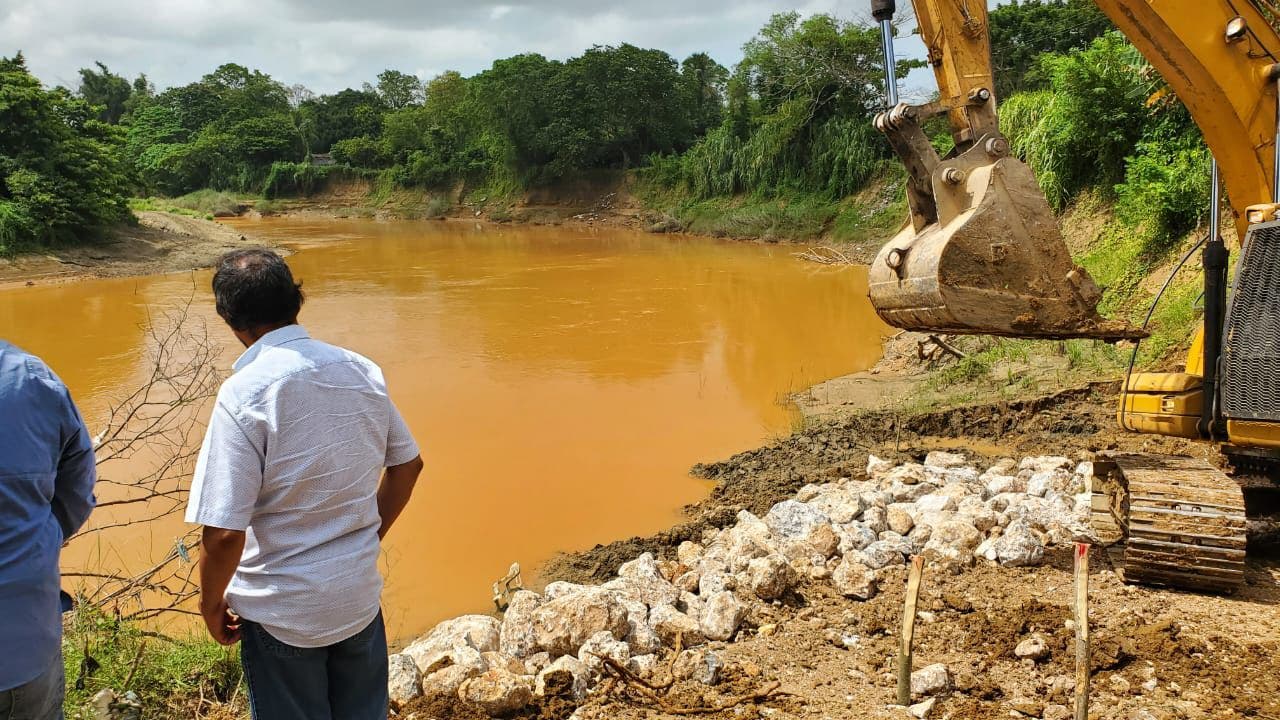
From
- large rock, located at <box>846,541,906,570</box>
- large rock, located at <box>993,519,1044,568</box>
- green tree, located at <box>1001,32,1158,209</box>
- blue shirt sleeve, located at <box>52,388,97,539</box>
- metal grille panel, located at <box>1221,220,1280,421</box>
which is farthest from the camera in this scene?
green tree, located at <box>1001,32,1158,209</box>

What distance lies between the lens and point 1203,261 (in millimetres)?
4109

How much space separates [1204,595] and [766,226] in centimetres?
2302

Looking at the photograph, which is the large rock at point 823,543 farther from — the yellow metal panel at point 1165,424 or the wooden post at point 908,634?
the yellow metal panel at point 1165,424

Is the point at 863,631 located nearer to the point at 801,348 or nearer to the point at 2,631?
the point at 2,631

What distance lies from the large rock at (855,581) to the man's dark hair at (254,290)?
3.22 meters

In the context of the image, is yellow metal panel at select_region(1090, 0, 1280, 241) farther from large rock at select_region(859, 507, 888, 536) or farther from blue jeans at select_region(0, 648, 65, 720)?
blue jeans at select_region(0, 648, 65, 720)

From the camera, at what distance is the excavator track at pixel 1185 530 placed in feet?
12.8

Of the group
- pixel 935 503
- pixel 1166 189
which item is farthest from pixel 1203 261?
pixel 1166 189

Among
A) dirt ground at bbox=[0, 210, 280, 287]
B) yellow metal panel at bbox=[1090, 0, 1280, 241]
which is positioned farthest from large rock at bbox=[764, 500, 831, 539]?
dirt ground at bbox=[0, 210, 280, 287]

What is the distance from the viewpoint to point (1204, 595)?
4070mm

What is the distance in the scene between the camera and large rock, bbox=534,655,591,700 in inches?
131

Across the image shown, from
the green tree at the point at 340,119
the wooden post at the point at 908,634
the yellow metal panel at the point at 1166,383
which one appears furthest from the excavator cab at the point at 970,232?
the green tree at the point at 340,119

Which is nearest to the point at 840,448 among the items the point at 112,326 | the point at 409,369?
the point at 409,369

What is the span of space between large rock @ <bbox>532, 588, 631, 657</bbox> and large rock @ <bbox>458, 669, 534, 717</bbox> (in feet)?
1.34
